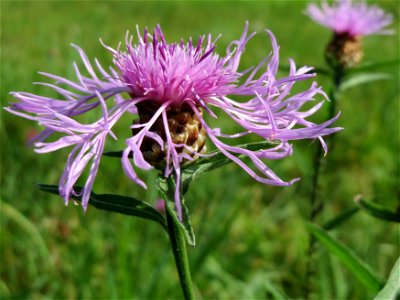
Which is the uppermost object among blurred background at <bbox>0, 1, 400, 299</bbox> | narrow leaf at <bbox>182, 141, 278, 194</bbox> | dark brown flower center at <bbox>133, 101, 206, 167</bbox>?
dark brown flower center at <bbox>133, 101, 206, 167</bbox>

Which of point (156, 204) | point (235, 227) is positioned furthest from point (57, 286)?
point (235, 227)

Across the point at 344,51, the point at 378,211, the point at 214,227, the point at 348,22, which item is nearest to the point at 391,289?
the point at 378,211

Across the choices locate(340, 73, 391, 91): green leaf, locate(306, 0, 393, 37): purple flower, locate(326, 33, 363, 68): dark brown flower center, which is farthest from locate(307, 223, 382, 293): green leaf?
locate(306, 0, 393, 37): purple flower

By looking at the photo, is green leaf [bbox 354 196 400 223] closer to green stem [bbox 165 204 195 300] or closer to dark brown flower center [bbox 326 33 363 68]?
green stem [bbox 165 204 195 300]

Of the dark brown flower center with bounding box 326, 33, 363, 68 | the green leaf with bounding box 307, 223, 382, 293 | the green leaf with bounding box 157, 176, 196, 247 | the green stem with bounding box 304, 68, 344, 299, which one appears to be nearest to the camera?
the green leaf with bounding box 157, 176, 196, 247

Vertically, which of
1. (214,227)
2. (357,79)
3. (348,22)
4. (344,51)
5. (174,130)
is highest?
(348,22)

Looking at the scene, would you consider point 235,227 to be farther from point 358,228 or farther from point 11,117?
point 11,117

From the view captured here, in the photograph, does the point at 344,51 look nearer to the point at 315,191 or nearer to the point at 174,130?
the point at 315,191

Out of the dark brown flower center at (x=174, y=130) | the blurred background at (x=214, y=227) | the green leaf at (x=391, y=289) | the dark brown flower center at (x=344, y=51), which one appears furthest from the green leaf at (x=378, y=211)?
the dark brown flower center at (x=344, y=51)
